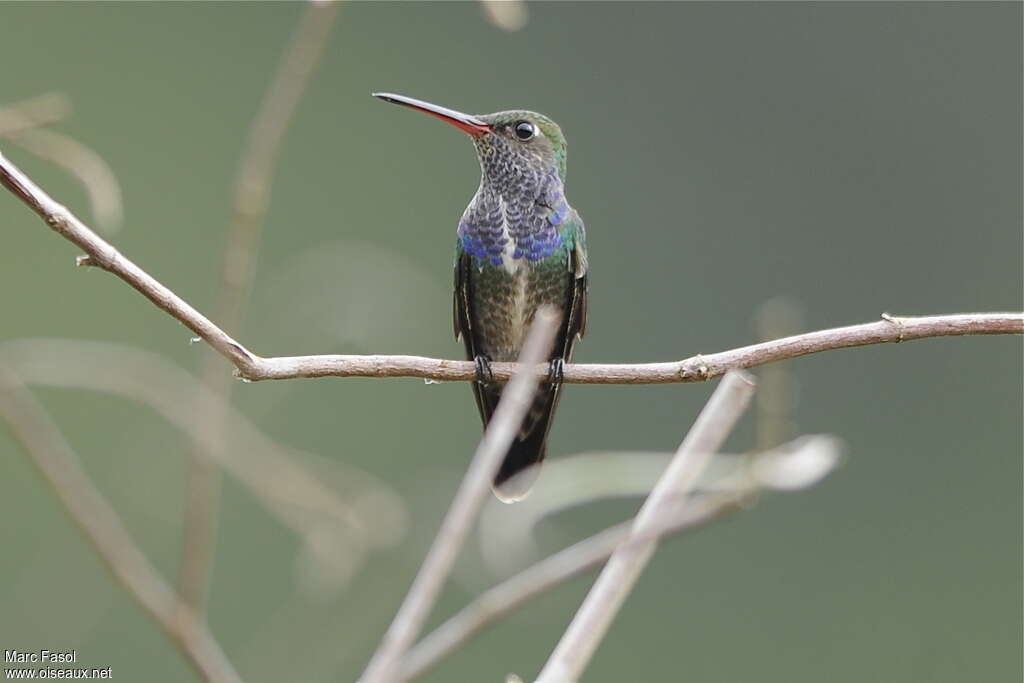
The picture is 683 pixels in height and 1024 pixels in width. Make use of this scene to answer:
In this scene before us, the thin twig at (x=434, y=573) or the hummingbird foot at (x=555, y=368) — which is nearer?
the thin twig at (x=434, y=573)

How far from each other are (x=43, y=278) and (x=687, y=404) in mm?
3042

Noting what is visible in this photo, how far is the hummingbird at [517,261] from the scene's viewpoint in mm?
3059

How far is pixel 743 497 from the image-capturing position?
4.12 feet

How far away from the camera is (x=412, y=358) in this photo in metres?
1.75

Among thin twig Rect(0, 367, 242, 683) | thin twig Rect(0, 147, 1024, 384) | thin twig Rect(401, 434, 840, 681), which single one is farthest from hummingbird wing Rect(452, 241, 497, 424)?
thin twig Rect(401, 434, 840, 681)

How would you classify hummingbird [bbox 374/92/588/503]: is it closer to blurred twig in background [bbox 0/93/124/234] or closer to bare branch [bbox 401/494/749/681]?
blurred twig in background [bbox 0/93/124/234]

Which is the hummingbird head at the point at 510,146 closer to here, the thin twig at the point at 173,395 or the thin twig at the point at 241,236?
the thin twig at the point at 173,395

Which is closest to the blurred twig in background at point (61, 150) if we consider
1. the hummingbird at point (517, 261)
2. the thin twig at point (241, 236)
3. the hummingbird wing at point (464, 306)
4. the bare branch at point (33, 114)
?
the bare branch at point (33, 114)

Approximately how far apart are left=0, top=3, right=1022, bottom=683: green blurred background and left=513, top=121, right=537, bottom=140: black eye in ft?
3.34

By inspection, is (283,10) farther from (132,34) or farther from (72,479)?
(72,479)

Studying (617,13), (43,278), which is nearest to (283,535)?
(43,278)

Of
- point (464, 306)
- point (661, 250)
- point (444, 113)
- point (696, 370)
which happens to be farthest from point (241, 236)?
point (661, 250)

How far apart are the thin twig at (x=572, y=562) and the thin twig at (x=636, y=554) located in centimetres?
2

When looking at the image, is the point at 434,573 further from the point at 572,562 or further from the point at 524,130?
the point at 524,130
